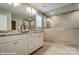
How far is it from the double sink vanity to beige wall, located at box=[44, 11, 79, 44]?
0.89 ft

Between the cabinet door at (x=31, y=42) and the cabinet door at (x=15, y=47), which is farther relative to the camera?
the cabinet door at (x=31, y=42)

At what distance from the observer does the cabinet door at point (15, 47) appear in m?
1.21

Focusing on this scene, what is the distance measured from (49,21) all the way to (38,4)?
402mm

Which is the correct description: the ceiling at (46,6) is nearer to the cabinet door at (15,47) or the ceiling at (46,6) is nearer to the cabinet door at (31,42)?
the cabinet door at (31,42)

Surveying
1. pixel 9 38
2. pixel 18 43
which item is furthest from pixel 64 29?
pixel 9 38

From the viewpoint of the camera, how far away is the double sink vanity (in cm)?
119

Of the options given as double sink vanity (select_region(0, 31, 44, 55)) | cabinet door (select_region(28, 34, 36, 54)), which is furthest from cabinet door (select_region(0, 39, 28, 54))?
cabinet door (select_region(28, 34, 36, 54))

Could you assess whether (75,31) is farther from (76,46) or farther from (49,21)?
(49,21)

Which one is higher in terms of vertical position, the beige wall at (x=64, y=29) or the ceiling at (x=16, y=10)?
the ceiling at (x=16, y=10)

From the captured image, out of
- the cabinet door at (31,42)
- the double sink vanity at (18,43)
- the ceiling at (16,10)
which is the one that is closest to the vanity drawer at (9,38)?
the double sink vanity at (18,43)

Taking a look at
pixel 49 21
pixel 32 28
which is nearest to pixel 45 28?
pixel 49 21

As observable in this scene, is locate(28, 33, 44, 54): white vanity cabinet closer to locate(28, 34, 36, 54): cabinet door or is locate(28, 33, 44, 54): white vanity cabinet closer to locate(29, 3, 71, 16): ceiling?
locate(28, 34, 36, 54): cabinet door

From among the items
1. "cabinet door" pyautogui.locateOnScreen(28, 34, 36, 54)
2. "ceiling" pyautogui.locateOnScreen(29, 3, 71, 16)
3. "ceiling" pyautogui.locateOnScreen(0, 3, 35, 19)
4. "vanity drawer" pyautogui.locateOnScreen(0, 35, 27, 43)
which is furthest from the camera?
"cabinet door" pyautogui.locateOnScreen(28, 34, 36, 54)

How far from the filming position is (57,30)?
5.33 ft
